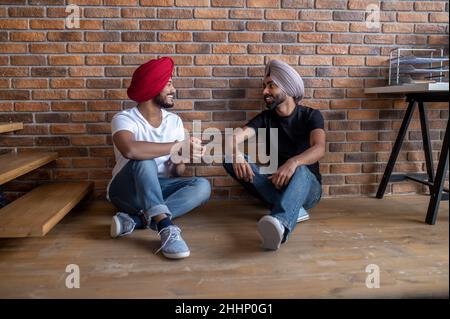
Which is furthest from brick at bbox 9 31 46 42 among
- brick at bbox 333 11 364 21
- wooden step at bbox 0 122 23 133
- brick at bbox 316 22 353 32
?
brick at bbox 333 11 364 21

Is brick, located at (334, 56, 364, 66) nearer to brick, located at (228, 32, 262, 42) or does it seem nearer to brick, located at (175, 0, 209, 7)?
brick, located at (228, 32, 262, 42)

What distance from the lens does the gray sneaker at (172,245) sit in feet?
5.70

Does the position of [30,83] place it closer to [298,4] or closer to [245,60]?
[245,60]

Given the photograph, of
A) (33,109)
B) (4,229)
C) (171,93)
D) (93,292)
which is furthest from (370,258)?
(33,109)

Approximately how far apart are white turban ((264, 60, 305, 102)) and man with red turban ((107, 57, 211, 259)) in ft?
1.92

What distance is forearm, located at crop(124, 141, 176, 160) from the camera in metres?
2.03

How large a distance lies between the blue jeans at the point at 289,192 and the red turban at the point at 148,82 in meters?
0.56

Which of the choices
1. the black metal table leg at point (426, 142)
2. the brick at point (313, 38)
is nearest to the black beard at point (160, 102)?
the brick at point (313, 38)

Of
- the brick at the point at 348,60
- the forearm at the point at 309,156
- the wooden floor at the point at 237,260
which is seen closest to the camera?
the wooden floor at the point at 237,260

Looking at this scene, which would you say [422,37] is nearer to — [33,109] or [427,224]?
[427,224]

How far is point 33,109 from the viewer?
2574 millimetres

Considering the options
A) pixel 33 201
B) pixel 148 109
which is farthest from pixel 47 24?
pixel 33 201

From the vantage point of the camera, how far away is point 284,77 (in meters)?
2.38

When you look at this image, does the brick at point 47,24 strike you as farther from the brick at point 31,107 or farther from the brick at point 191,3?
the brick at point 191,3
